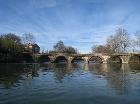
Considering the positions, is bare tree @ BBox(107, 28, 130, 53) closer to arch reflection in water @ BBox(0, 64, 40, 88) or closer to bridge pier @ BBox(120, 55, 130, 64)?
bridge pier @ BBox(120, 55, 130, 64)

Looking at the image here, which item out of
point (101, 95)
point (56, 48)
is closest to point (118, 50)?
point (56, 48)

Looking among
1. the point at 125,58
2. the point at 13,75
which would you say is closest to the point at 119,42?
the point at 125,58

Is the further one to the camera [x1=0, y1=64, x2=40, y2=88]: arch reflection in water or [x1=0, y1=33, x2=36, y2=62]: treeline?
[x1=0, y1=33, x2=36, y2=62]: treeline

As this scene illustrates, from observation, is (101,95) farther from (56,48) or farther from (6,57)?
(56,48)

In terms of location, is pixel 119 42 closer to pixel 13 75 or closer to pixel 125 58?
pixel 125 58

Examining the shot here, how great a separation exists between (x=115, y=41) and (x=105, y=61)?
9.20m

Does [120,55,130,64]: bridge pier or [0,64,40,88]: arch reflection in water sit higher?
[120,55,130,64]: bridge pier

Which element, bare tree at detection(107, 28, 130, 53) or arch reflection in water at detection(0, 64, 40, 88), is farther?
bare tree at detection(107, 28, 130, 53)

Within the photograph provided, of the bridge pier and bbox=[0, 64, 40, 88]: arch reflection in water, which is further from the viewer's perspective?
the bridge pier

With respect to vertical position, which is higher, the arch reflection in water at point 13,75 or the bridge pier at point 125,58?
the bridge pier at point 125,58

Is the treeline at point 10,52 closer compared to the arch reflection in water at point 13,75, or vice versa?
the arch reflection in water at point 13,75

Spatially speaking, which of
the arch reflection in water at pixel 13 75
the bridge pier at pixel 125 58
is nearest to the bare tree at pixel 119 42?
the bridge pier at pixel 125 58

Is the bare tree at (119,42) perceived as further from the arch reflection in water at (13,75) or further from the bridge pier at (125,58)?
the arch reflection in water at (13,75)

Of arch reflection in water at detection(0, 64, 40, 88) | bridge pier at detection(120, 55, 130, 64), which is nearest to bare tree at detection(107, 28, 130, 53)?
bridge pier at detection(120, 55, 130, 64)
